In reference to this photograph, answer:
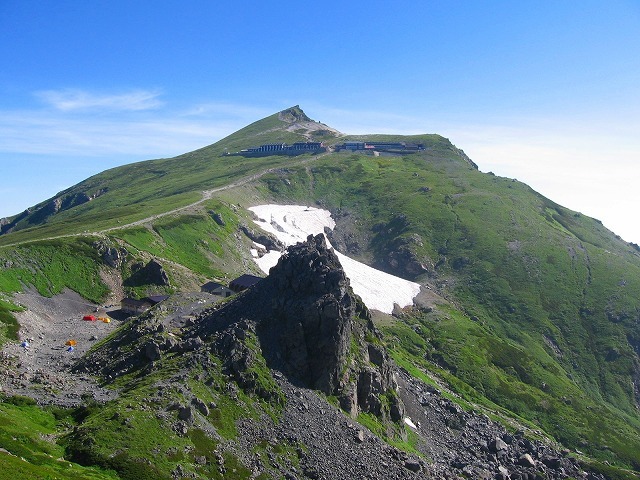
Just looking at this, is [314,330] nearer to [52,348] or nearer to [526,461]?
[52,348]

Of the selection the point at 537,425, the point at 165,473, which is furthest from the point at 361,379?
the point at 537,425

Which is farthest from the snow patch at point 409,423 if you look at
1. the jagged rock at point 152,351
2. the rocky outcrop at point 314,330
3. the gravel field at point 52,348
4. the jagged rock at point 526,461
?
the gravel field at point 52,348

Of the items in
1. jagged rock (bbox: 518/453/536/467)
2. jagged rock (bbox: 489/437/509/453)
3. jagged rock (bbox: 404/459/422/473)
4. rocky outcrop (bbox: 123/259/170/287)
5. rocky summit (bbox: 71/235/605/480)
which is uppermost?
rocky outcrop (bbox: 123/259/170/287)

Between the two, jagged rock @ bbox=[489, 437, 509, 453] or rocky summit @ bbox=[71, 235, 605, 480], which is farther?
jagged rock @ bbox=[489, 437, 509, 453]

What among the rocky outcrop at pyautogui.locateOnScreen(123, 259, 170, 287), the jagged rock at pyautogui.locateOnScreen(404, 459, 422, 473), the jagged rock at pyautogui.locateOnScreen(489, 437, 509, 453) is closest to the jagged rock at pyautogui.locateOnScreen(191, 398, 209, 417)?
the jagged rock at pyautogui.locateOnScreen(404, 459, 422, 473)

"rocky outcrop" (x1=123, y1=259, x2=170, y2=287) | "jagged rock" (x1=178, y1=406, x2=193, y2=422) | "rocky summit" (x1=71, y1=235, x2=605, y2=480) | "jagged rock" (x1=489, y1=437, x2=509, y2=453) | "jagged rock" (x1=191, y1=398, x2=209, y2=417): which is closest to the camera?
"jagged rock" (x1=178, y1=406, x2=193, y2=422)

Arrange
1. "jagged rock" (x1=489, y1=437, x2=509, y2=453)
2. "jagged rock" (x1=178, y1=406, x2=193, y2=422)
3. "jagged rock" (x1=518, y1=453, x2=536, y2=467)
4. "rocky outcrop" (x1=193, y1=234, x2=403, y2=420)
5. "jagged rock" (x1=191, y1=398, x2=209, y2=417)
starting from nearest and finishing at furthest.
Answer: "jagged rock" (x1=178, y1=406, x2=193, y2=422), "jagged rock" (x1=191, y1=398, x2=209, y2=417), "rocky outcrop" (x1=193, y1=234, x2=403, y2=420), "jagged rock" (x1=518, y1=453, x2=536, y2=467), "jagged rock" (x1=489, y1=437, x2=509, y2=453)

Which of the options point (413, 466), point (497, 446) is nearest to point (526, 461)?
point (497, 446)

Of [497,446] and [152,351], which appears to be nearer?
[152,351]

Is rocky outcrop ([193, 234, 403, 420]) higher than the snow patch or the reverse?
higher

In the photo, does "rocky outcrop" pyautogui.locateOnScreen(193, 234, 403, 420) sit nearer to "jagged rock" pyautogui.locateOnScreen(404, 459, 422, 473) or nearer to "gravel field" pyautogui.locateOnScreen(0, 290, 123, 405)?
"jagged rock" pyautogui.locateOnScreen(404, 459, 422, 473)

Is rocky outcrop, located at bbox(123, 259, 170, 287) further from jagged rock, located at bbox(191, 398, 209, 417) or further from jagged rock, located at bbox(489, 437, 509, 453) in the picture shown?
jagged rock, located at bbox(489, 437, 509, 453)

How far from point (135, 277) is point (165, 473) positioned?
9408 cm

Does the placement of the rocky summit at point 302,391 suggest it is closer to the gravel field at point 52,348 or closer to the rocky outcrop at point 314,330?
the rocky outcrop at point 314,330
